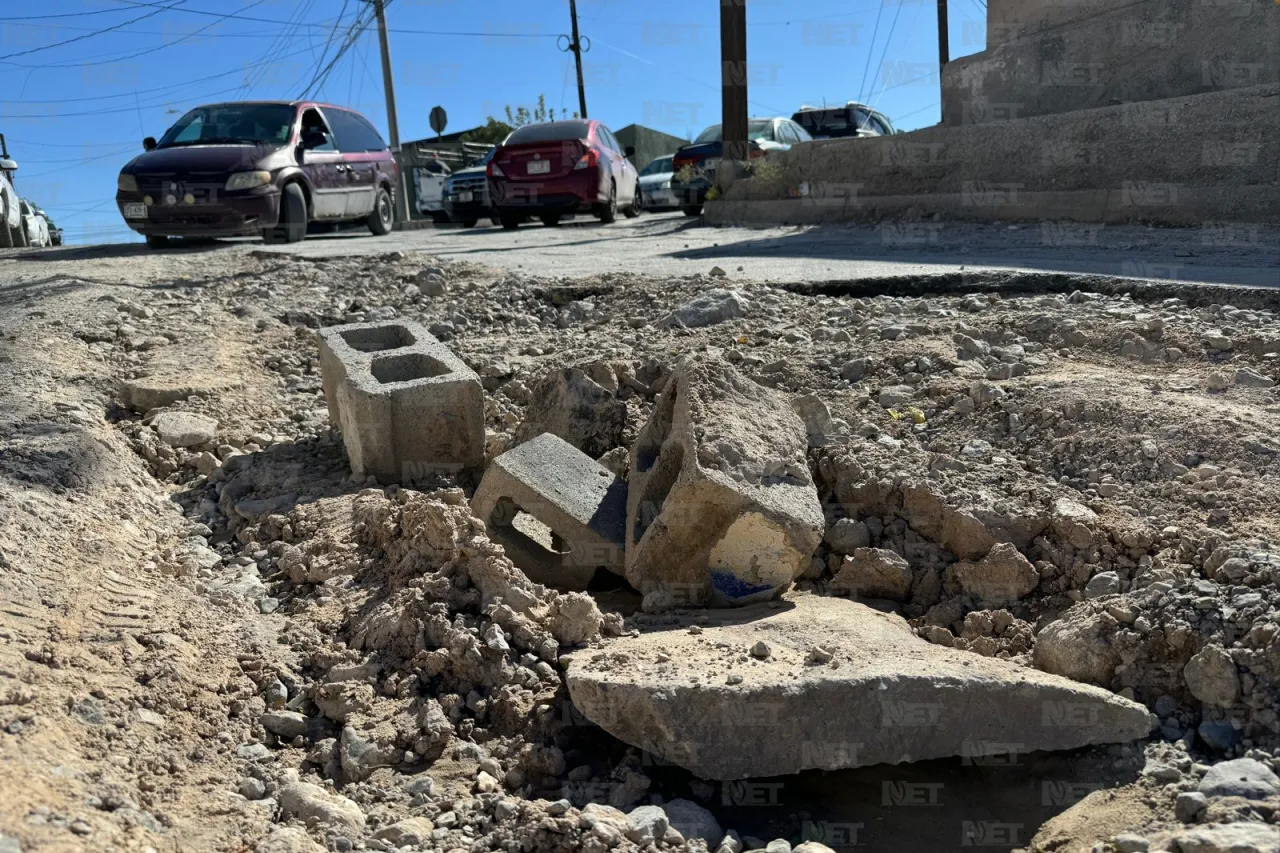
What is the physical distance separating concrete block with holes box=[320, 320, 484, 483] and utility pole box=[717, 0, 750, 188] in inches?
341

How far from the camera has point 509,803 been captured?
2400 millimetres

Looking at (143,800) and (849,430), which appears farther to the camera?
(849,430)

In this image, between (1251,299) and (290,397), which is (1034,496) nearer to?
(1251,299)

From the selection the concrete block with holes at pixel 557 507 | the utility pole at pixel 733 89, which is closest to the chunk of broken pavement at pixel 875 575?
the concrete block with holes at pixel 557 507

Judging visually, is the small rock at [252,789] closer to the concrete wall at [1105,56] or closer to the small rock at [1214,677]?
the small rock at [1214,677]

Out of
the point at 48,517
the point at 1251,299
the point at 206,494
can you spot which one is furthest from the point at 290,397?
the point at 1251,299

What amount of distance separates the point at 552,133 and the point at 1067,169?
22.4ft

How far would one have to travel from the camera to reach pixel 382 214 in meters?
12.5

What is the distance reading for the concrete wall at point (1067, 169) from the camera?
774cm

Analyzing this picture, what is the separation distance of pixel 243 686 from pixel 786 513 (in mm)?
1602

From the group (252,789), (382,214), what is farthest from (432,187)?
(252,789)

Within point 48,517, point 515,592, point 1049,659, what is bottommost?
point 1049,659

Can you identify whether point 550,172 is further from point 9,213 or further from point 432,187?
point 9,213

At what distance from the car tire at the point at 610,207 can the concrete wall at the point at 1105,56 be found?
4.60 meters
